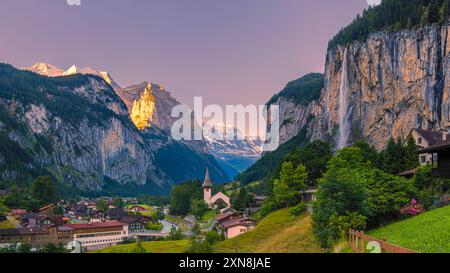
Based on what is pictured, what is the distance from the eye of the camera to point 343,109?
147875mm

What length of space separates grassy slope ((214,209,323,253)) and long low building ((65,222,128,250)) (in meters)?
44.3

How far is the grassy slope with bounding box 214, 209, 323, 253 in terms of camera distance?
121ft

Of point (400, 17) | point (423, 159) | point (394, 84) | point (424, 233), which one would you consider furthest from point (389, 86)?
point (424, 233)

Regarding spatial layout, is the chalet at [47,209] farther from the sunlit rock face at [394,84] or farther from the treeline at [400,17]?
the treeline at [400,17]

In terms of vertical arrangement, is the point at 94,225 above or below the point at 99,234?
above

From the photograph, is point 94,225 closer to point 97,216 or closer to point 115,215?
point 115,215

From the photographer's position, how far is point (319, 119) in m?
185

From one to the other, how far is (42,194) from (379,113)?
98612 millimetres

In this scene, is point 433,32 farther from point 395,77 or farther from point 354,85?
point 354,85

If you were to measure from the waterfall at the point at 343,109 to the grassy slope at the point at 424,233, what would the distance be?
4662 inches

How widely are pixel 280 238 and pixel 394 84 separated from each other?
86757mm
